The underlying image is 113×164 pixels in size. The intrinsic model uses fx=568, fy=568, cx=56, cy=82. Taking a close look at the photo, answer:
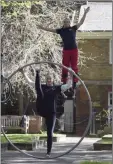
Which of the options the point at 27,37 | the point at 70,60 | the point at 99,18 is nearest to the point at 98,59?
the point at 99,18

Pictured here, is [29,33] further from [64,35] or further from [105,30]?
[64,35]

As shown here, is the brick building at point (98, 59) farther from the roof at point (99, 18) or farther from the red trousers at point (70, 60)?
the red trousers at point (70, 60)

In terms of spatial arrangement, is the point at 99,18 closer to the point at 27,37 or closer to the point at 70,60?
the point at 27,37

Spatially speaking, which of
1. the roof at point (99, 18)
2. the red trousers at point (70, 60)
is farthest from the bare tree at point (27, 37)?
the red trousers at point (70, 60)

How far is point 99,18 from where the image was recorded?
27516 mm

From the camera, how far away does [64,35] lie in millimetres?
9531

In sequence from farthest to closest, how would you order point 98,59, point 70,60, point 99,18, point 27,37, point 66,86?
point 99,18 < point 98,59 < point 27,37 < point 70,60 < point 66,86

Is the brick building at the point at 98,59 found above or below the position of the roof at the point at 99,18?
below

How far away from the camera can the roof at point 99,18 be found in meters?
26.2

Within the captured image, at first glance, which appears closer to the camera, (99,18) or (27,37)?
(27,37)

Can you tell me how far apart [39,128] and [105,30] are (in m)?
5.86

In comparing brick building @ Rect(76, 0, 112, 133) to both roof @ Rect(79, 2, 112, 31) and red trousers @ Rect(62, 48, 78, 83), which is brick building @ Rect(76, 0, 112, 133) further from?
red trousers @ Rect(62, 48, 78, 83)

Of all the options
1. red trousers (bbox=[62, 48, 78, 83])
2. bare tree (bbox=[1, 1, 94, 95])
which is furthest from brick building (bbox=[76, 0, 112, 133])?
red trousers (bbox=[62, 48, 78, 83])

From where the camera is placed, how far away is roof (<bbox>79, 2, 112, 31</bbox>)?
2623 centimetres
